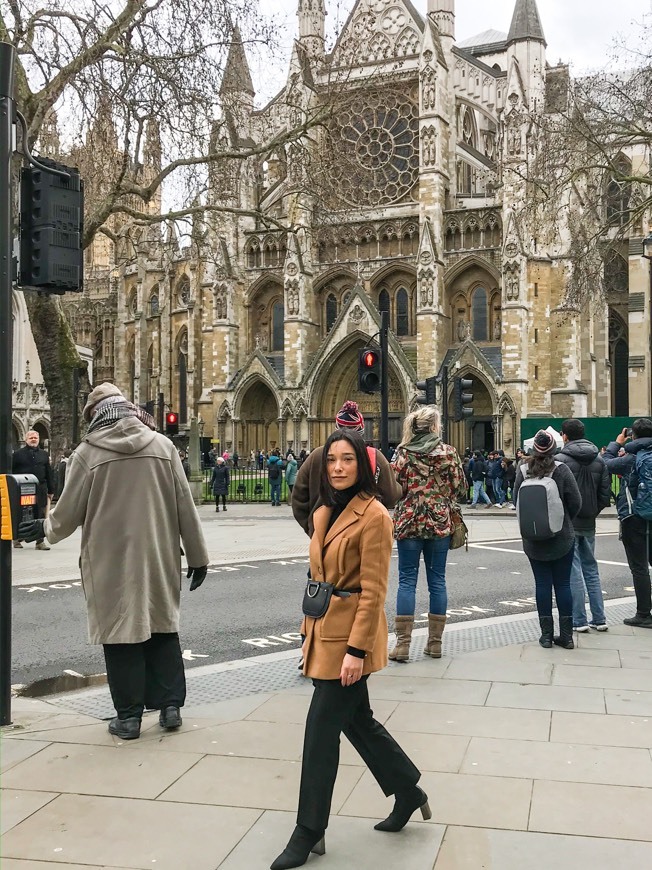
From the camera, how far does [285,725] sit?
4.75 meters

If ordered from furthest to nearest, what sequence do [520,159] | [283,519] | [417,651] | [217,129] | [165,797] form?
[520,159]
[283,519]
[217,129]
[417,651]
[165,797]

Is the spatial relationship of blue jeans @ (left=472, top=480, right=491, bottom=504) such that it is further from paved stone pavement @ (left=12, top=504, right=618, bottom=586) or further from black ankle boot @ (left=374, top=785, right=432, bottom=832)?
black ankle boot @ (left=374, top=785, right=432, bottom=832)

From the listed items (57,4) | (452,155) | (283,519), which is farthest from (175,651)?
(452,155)

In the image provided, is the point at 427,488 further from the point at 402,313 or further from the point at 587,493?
the point at 402,313

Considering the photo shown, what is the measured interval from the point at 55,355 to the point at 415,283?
80.6ft

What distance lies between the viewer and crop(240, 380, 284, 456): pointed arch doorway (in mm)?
39094

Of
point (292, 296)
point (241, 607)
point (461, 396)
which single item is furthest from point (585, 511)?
point (292, 296)

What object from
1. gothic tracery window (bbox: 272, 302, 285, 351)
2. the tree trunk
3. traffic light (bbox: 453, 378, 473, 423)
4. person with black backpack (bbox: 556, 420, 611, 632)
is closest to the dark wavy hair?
person with black backpack (bbox: 556, 420, 611, 632)

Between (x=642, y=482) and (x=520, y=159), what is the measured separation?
2854 cm

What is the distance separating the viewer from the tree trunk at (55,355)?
14.7 meters

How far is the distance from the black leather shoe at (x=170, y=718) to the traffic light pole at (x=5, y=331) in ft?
2.68

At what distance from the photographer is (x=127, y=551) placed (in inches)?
180

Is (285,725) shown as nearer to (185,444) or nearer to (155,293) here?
(185,444)

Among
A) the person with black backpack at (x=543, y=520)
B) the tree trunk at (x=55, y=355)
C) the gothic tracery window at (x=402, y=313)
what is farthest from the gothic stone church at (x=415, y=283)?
the person with black backpack at (x=543, y=520)
